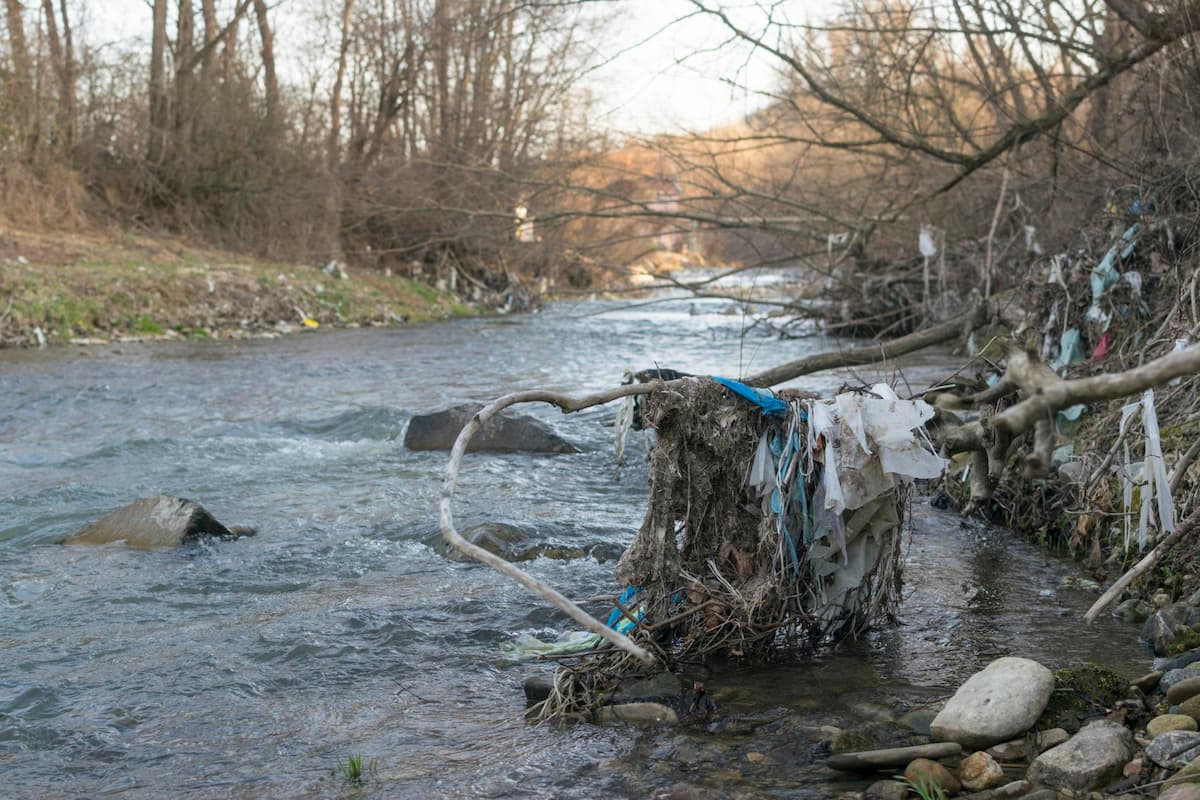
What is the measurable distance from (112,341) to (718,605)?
13439 mm

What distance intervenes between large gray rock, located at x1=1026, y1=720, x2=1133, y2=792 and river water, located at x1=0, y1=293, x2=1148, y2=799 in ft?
1.77

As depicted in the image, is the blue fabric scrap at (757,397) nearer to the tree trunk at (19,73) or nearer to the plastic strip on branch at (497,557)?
the plastic strip on branch at (497,557)

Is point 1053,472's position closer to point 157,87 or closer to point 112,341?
point 112,341

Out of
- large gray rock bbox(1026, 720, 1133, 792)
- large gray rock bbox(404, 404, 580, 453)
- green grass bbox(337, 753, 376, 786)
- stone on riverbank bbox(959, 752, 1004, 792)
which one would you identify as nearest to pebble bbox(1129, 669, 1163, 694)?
large gray rock bbox(1026, 720, 1133, 792)

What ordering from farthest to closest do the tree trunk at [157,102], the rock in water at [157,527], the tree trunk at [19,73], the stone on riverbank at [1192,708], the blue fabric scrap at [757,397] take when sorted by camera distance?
the tree trunk at [157,102]
the tree trunk at [19,73]
the rock in water at [157,527]
the blue fabric scrap at [757,397]
the stone on riverbank at [1192,708]

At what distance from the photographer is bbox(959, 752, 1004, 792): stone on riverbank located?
314 centimetres

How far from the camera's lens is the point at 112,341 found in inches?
607

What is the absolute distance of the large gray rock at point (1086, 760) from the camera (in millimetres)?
3061

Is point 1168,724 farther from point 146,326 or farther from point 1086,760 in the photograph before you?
point 146,326

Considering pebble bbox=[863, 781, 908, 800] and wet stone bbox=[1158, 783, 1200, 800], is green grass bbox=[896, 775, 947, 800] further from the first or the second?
wet stone bbox=[1158, 783, 1200, 800]

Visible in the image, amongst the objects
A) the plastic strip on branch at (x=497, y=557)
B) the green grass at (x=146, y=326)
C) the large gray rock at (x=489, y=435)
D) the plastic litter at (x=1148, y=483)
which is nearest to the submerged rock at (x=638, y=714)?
the plastic strip on branch at (x=497, y=557)

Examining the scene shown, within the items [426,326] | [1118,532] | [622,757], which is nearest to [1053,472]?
[1118,532]

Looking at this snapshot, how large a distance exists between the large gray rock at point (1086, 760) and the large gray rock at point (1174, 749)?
77 millimetres

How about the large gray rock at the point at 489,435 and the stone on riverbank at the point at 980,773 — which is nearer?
the stone on riverbank at the point at 980,773
